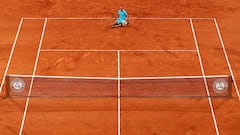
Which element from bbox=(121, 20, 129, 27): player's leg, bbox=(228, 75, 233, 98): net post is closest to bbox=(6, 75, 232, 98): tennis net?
bbox=(228, 75, 233, 98): net post

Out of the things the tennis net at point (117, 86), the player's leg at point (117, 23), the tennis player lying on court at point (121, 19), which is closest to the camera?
the tennis net at point (117, 86)

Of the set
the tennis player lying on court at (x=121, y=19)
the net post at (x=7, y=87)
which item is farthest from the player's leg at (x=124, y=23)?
the net post at (x=7, y=87)

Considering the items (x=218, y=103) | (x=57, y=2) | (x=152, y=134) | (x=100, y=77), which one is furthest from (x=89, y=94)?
(x=57, y=2)

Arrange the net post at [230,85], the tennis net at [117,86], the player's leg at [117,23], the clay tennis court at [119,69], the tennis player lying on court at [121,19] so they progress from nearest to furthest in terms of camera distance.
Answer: the clay tennis court at [119,69], the net post at [230,85], the tennis net at [117,86], the tennis player lying on court at [121,19], the player's leg at [117,23]

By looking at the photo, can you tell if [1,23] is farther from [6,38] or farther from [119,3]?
[119,3]

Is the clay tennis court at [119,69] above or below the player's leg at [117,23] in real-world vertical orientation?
below

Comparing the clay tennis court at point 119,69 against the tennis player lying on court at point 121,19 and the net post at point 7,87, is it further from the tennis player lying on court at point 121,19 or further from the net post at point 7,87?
the tennis player lying on court at point 121,19
